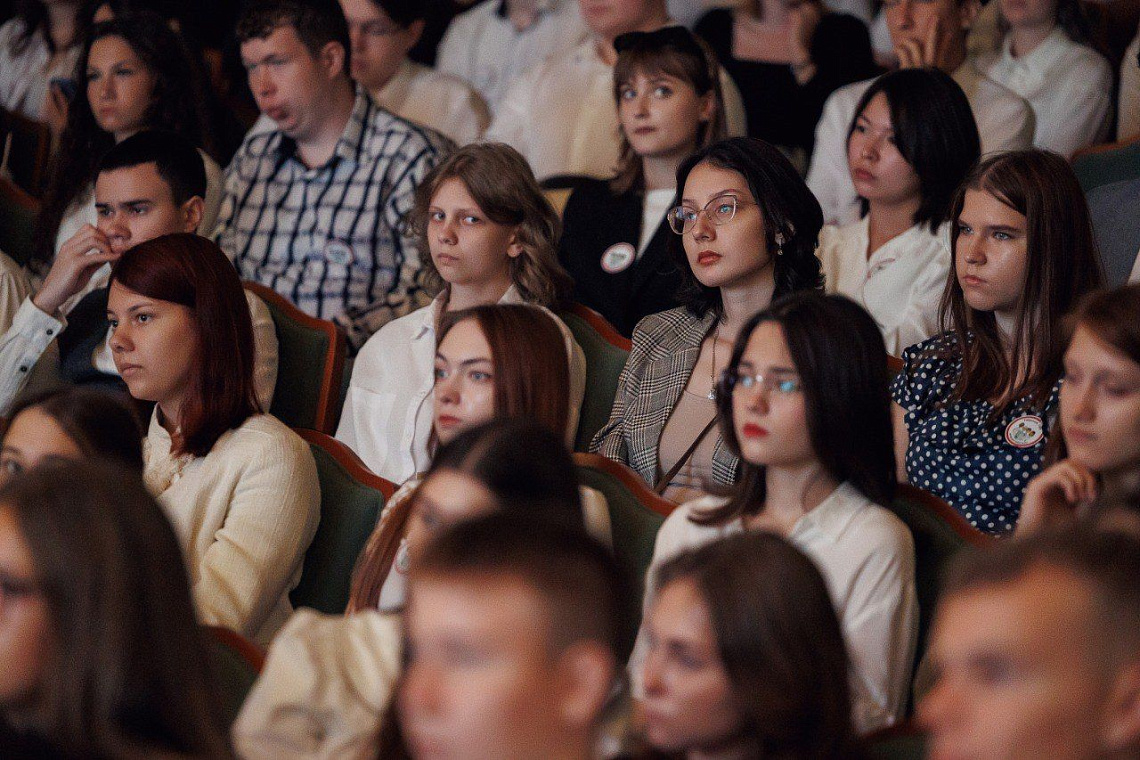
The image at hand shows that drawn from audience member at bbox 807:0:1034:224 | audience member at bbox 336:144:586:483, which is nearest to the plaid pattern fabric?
audience member at bbox 336:144:586:483

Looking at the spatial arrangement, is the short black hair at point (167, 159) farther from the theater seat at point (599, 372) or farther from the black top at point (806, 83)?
the black top at point (806, 83)

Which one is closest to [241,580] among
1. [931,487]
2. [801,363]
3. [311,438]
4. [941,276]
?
[311,438]

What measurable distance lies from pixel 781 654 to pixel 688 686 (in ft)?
0.34

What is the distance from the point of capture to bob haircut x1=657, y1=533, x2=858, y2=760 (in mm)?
1463

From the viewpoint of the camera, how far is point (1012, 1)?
4.03 meters

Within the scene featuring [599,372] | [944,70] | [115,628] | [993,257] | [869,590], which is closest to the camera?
[115,628]

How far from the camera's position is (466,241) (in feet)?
10.0

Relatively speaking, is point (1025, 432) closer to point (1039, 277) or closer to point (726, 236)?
point (1039, 277)

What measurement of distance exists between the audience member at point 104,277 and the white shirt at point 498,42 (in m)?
1.62

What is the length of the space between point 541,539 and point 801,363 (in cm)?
72

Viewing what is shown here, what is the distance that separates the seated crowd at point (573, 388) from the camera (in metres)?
1.42

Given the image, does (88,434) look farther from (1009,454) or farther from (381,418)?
(1009,454)

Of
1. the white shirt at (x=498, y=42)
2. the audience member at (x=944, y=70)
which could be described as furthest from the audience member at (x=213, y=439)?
the white shirt at (x=498, y=42)

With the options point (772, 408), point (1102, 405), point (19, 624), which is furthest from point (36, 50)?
point (1102, 405)
